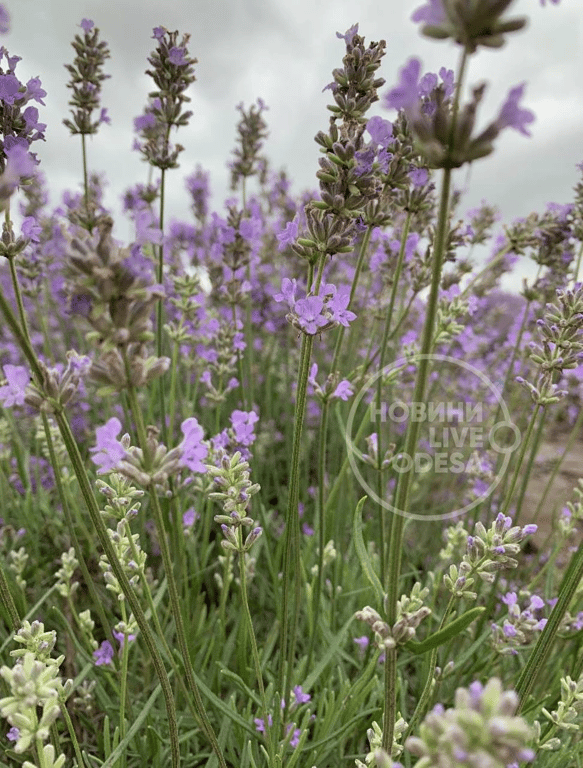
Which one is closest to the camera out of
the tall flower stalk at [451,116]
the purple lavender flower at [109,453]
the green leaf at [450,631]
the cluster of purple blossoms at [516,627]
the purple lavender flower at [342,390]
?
the tall flower stalk at [451,116]

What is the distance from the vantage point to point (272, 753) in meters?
1.46

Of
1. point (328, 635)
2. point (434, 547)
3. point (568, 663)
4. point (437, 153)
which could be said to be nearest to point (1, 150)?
point (437, 153)

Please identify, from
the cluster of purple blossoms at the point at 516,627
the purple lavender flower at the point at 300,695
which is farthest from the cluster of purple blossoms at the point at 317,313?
the purple lavender flower at the point at 300,695

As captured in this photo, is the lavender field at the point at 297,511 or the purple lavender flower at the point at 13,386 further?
the purple lavender flower at the point at 13,386

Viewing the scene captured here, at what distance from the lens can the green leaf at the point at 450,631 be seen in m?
0.88

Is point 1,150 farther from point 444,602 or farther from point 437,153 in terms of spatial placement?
point 444,602

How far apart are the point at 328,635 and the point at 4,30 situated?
1919mm

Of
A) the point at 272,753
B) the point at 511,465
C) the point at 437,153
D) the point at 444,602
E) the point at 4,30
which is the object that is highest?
the point at 4,30

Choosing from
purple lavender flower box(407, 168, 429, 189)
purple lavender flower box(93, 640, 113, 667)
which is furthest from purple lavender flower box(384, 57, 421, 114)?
purple lavender flower box(93, 640, 113, 667)

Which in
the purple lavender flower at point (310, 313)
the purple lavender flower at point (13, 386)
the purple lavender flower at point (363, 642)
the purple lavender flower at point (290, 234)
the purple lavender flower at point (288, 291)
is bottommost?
the purple lavender flower at point (363, 642)

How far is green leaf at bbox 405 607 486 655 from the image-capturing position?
34.5 inches

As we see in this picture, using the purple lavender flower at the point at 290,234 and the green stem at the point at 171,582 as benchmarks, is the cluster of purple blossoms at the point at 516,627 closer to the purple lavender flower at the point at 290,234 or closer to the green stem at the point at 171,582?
the green stem at the point at 171,582

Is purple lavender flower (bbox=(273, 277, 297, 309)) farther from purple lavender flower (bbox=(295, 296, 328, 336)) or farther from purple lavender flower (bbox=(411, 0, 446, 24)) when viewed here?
purple lavender flower (bbox=(411, 0, 446, 24))

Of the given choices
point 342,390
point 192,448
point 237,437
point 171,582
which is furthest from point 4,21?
point 237,437
